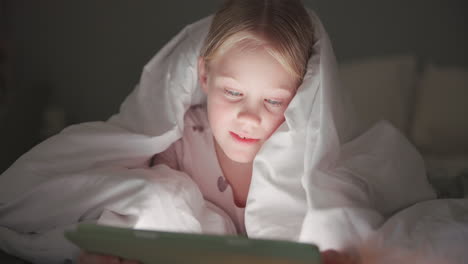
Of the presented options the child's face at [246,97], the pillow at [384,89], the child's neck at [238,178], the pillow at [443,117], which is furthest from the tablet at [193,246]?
the pillow at [443,117]

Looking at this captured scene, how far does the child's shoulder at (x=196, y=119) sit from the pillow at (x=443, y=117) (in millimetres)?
1096

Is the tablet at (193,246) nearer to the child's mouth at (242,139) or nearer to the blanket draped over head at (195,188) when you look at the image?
the blanket draped over head at (195,188)

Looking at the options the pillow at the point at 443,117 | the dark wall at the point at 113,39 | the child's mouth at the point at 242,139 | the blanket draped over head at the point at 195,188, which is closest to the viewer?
the blanket draped over head at the point at 195,188

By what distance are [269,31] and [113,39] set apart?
4.24 ft

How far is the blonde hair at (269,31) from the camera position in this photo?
38.3 inches

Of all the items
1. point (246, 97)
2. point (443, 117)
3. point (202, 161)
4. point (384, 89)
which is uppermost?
point (246, 97)

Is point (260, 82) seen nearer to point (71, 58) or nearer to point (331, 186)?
point (331, 186)

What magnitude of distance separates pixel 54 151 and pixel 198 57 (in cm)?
41

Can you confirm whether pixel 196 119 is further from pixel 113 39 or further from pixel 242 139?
pixel 113 39

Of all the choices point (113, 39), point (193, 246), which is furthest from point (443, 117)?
point (193, 246)

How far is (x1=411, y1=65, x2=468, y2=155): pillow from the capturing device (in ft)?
6.25

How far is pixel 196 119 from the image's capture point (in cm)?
125

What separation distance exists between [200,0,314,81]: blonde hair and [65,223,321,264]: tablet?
451 millimetres

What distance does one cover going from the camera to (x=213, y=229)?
1.03 meters
